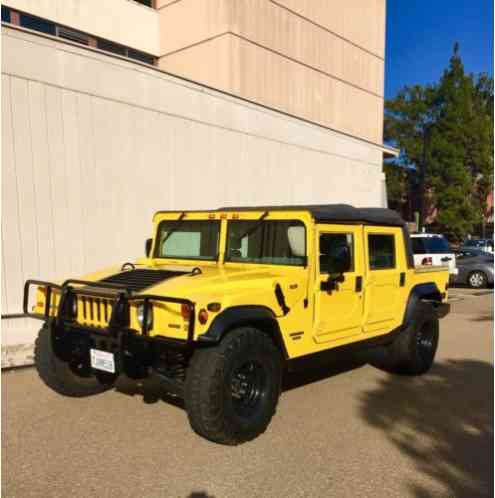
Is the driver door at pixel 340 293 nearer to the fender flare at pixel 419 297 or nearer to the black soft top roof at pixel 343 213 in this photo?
the black soft top roof at pixel 343 213

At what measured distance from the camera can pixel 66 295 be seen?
4008 mm

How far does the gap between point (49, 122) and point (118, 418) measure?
13.8ft

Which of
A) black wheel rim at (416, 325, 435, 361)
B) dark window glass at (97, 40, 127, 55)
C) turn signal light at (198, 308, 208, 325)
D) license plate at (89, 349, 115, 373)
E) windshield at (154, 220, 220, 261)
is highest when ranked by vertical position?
dark window glass at (97, 40, 127, 55)

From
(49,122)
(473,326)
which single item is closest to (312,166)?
(473,326)

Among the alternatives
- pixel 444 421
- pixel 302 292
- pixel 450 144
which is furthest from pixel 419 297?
pixel 450 144

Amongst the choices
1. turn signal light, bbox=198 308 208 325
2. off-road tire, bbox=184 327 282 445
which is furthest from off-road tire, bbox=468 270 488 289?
turn signal light, bbox=198 308 208 325

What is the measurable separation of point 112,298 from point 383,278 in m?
2.81

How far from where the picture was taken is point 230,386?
3584mm

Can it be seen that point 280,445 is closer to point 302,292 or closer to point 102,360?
point 302,292

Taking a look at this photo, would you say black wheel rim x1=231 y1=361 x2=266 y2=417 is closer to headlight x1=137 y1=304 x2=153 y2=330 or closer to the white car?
headlight x1=137 y1=304 x2=153 y2=330

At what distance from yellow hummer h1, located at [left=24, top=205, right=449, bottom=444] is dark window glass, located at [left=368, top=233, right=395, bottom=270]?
0.01 m

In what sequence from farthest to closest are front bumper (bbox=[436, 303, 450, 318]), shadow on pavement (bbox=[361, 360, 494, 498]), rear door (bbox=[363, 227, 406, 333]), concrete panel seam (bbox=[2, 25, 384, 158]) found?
concrete panel seam (bbox=[2, 25, 384, 158]) → front bumper (bbox=[436, 303, 450, 318]) → rear door (bbox=[363, 227, 406, 333]) → shadow on pavement (bbox=[361, 360, 494, 498])

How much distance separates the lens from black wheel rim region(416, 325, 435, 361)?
5.64m

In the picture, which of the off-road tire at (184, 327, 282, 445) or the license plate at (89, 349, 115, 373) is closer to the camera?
the off-road tire at (184, 327, 282, 445)
